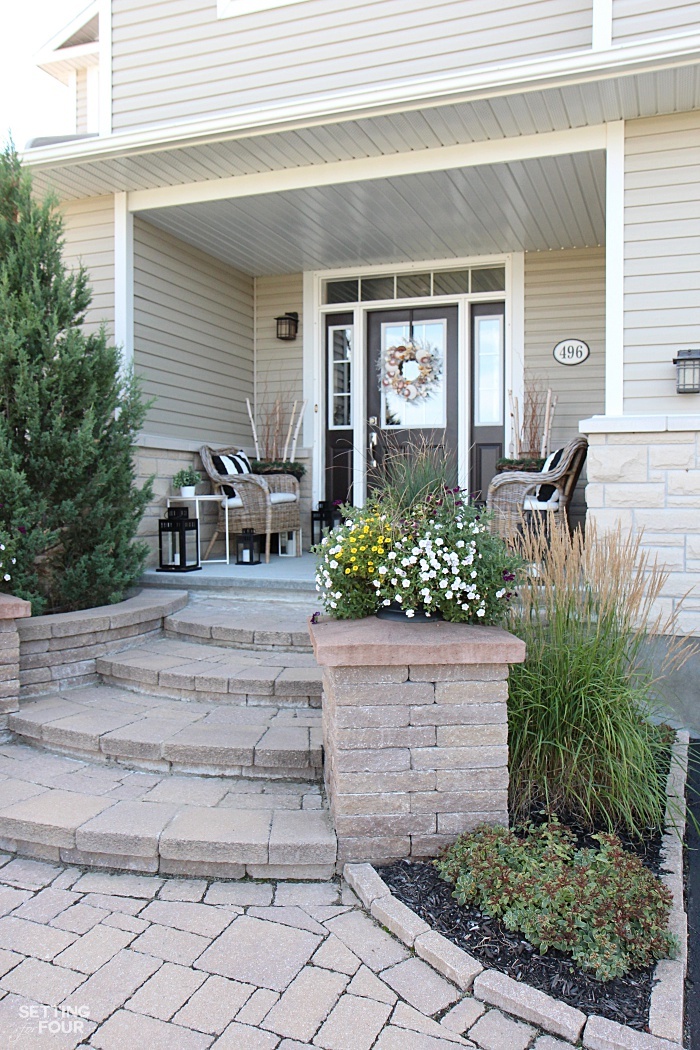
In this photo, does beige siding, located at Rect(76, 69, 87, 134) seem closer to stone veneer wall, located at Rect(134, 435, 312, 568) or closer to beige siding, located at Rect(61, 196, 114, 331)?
beige siding, located at Rect(61, 196, 114, 331)

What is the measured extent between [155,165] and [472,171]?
6.20 feet

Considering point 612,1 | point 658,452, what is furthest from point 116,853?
point 612,1

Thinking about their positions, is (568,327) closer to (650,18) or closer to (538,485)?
(538,485)

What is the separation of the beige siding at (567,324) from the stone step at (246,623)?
2.65 m

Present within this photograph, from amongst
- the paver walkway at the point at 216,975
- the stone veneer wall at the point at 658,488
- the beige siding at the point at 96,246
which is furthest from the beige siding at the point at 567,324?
the paver walkway at the point at 216,975

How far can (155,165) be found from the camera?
180 inches

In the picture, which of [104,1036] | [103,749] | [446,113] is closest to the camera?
[104,1036]

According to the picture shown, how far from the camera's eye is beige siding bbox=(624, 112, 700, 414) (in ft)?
12.3

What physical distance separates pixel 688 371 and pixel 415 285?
9.82 feet

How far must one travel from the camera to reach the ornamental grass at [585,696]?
242 cm

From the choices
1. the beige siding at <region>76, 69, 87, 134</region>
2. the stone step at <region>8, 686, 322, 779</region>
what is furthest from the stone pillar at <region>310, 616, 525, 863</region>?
the beige siding at <region>76, 69, 87, 134</region>

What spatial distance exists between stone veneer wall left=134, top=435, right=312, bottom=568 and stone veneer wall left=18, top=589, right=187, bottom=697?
1110 mm

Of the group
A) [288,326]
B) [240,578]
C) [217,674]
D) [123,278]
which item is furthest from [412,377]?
[217,674]

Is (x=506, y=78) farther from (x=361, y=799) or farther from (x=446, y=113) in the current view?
(x=361, y=799)
